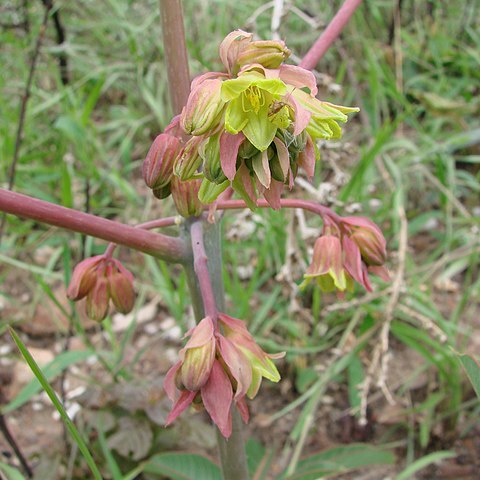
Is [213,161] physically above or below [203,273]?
above

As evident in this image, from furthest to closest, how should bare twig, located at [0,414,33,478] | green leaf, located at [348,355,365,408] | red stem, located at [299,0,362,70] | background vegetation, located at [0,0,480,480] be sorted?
green leaf, located at [348,355,365,408]
background vegetation, located at [0,0,480,480]
bare twig, located at [0,414,33,478]
red stem, located at [299,0,362,70]

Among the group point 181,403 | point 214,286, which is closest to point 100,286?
point 214,286

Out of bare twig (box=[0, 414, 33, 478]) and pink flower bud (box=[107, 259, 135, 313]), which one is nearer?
pink flower bud (box=[107, 259, 135, 313])

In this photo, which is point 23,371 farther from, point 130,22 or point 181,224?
point 130,22

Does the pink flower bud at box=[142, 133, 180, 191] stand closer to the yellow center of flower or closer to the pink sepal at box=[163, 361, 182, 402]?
the yellow center of flower

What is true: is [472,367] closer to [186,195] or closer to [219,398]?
[219,398]

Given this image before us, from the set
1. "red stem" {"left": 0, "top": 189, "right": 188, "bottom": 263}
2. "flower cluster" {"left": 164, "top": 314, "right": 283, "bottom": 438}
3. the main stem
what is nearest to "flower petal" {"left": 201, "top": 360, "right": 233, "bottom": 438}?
"flower cluster" {"left": 164, "top": 314, "right": 283, "bottom": 438}
